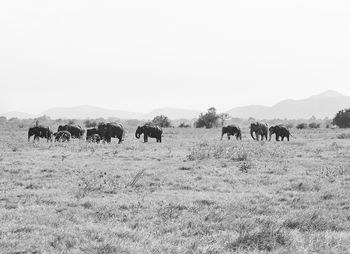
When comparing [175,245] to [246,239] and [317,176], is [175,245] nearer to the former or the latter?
[246,239]

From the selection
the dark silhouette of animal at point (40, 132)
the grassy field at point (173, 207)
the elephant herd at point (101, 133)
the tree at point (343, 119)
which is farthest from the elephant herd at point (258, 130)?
the tree at point (343, 119)

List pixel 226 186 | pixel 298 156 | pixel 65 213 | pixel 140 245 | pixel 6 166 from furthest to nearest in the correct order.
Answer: pixel 298 156
pixel 6 166
pixel 226 186
pixel 65 213
pixel 140 245

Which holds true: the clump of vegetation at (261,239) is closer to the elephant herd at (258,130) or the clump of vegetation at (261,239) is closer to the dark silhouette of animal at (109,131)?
the dark silhouette of animal at (109,131)

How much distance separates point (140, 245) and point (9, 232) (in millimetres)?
2301

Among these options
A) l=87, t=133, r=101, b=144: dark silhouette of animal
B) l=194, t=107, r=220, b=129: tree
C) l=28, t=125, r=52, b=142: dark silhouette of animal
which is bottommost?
l=87, t=133, r=101, b=144: dark silhouette of animal

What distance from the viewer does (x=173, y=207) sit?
1011cm

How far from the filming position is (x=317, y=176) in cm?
1516

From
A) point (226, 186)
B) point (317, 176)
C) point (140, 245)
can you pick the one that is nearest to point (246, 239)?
point (140, 245)

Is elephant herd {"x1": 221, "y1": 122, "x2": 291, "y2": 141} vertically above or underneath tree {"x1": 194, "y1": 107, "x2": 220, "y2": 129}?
underneath

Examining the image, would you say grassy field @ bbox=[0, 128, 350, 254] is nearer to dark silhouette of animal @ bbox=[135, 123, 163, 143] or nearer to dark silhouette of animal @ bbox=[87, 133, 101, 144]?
dark silhouette of animal @ bbox=[87, 133, 101, 144]

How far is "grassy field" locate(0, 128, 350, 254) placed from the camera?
7.52 meters

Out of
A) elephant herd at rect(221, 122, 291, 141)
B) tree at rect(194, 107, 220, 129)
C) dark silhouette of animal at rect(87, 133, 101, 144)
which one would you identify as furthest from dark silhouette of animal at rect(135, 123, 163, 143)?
tree at rect(194, 107, 220, 129)

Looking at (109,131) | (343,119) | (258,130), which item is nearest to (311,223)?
(109,131)

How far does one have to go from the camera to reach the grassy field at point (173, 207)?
752cm
